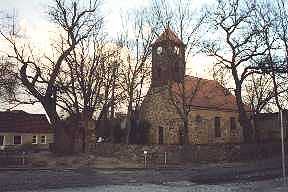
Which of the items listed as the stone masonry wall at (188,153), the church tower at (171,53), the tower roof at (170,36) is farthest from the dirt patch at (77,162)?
the tower roof at (170,36)

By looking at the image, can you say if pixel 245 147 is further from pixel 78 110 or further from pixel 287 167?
pixel 78 110

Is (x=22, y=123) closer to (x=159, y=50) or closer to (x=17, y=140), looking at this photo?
(x=17, y=140)

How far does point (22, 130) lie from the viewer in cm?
5622

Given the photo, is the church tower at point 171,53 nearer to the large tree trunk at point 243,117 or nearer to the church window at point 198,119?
the large tree trunk at point 243,117

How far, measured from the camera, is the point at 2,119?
5541 cm

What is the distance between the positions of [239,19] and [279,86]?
712 cm

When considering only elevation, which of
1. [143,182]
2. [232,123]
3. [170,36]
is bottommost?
[143,182]

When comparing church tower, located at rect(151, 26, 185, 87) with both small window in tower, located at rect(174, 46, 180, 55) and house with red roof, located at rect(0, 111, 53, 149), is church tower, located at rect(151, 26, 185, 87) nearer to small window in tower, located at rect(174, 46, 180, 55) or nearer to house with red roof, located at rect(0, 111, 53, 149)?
small window in tower, located at rect(174, 46, 180, 55)

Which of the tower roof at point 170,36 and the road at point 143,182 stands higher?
the tower roof at point 170,36

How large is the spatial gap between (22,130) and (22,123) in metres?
1.43

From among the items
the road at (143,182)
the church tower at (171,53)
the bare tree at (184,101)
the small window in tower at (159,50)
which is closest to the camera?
the road at (143,182)

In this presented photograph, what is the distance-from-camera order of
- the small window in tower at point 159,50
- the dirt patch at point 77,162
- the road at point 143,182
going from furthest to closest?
the small window in tower at point 159,50
the dirt patch at point 77,162
the road at point 143,182

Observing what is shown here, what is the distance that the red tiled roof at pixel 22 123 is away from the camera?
2170 inches

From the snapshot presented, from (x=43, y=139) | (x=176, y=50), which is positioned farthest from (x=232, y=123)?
(x=43, y=139)
